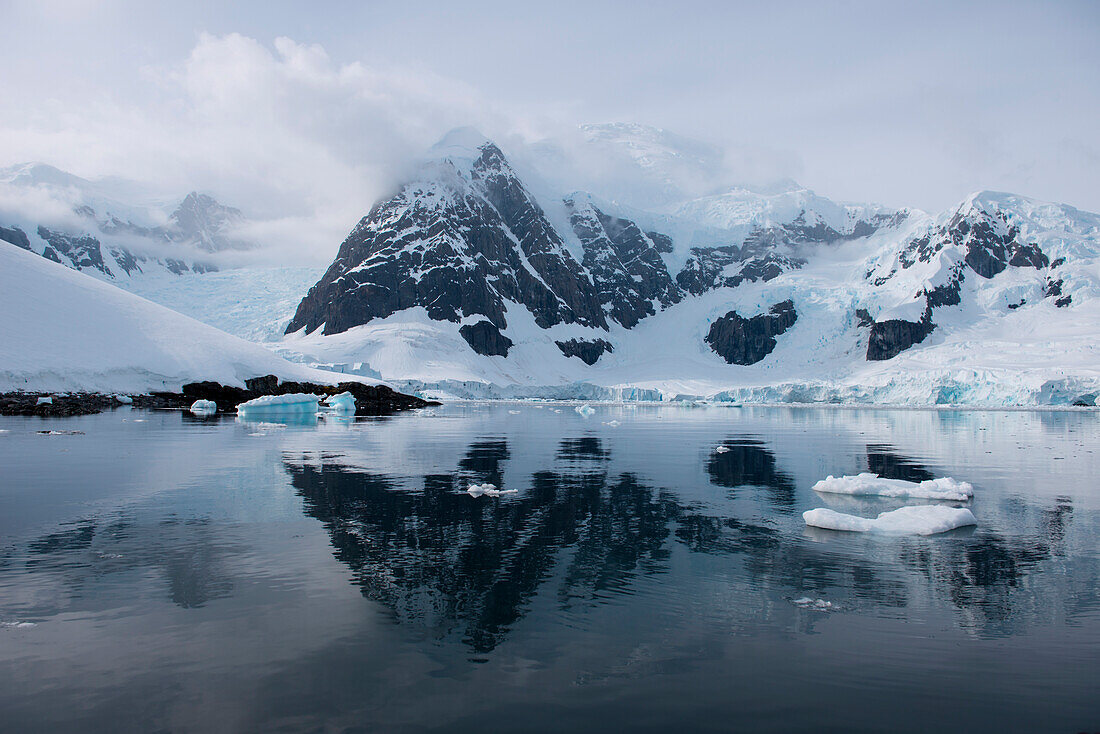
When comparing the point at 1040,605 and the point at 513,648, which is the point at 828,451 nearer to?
the point at 1040,605

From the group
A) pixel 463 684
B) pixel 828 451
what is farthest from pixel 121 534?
pixel 828 451

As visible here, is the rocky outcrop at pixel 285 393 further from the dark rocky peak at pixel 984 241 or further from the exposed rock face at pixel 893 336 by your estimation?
the dark rocky peak at pixel 984 241

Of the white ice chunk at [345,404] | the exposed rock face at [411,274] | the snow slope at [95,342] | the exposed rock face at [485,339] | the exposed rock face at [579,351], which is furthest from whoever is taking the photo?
the exposed rock face at [579,351]

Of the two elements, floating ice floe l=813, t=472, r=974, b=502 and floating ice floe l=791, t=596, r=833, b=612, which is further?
floating ice floe l=813, t=472, r=974, b=502

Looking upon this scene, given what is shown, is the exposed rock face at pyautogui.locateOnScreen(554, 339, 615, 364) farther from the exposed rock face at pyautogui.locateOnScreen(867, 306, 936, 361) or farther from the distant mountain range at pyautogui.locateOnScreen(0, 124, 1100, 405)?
the exposed rock face at pyautogui.locateOnScreen(867, 306, 936, 361)

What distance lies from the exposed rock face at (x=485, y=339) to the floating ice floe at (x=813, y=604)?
165 m

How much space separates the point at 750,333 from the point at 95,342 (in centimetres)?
15644

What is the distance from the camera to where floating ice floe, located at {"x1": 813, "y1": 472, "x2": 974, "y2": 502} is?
1897 cm

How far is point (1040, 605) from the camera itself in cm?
1012

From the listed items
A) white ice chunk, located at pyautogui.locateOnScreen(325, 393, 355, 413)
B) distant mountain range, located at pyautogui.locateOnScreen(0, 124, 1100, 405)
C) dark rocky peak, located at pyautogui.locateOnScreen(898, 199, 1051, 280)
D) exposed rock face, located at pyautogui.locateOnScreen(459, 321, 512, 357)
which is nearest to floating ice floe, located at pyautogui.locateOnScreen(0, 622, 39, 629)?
white ice chunk, located at pyautogui.locateOnScreen(325, 393, 355, 413)

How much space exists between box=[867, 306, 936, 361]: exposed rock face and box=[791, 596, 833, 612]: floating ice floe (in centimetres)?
15825

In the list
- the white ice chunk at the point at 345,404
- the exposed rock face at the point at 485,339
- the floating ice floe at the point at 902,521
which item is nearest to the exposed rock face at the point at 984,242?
the exposed rock face at the point at 485,339

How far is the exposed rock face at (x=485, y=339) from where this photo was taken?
176 metres

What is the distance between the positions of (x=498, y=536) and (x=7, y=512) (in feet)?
38.2
